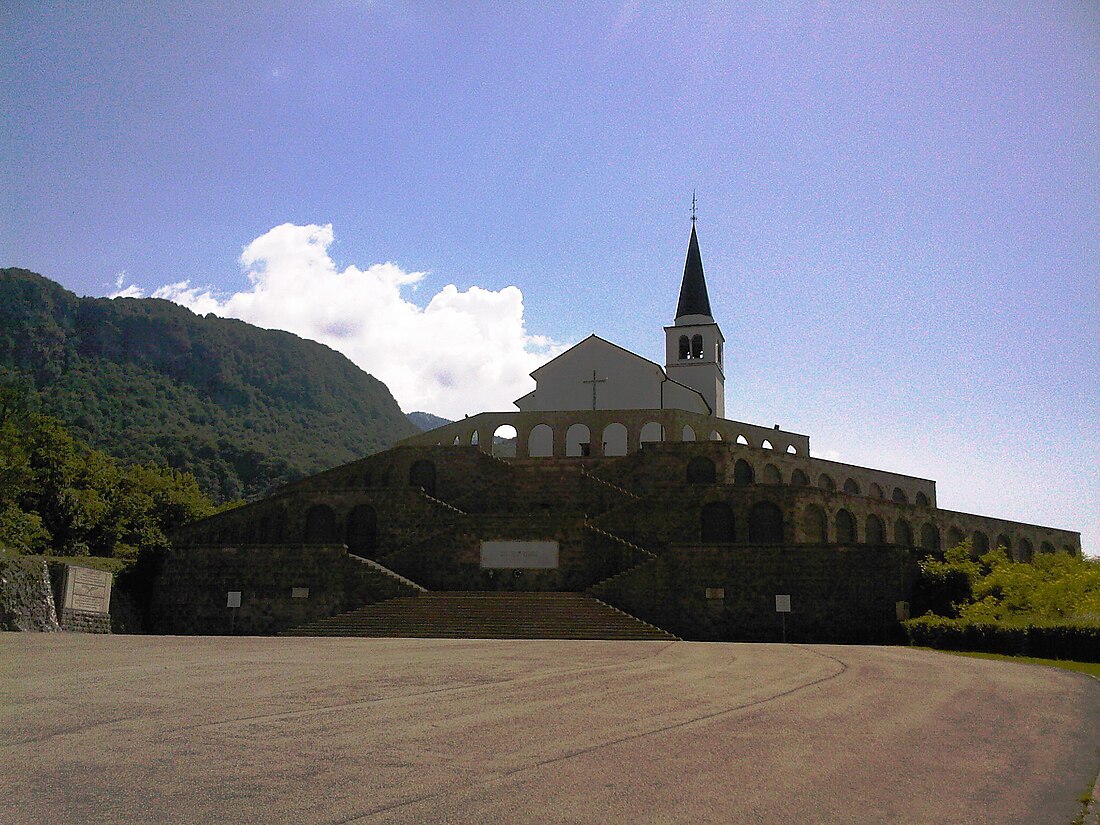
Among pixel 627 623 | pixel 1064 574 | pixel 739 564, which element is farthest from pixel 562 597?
pixel 1064 574

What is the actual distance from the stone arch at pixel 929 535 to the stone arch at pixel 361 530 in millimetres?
29250

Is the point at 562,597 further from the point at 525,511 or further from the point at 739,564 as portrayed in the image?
the point at 525,511

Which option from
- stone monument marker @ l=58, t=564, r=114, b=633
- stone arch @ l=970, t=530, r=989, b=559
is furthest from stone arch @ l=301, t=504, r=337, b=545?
stone arch @ l=970, t=530, r=989, b=559

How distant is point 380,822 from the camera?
6820 mm

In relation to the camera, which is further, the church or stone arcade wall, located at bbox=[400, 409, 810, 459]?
stone arcade wall, located at bbox=[400, 409, 810, 459]

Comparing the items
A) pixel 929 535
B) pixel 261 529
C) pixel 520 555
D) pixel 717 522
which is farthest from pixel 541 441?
pixel 929 535

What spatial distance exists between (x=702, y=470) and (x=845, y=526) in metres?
7.39

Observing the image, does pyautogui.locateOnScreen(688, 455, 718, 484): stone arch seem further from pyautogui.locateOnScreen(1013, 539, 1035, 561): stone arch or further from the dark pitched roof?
the dark pitched roof

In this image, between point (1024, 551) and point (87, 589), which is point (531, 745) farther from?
point (1024, 551)

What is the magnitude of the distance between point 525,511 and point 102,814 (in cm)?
3911

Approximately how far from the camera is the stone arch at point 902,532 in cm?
4981

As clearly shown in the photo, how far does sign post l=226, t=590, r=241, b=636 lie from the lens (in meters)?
38.0

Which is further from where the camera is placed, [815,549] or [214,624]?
[214,624]

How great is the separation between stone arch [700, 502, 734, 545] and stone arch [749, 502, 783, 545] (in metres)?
0.96
